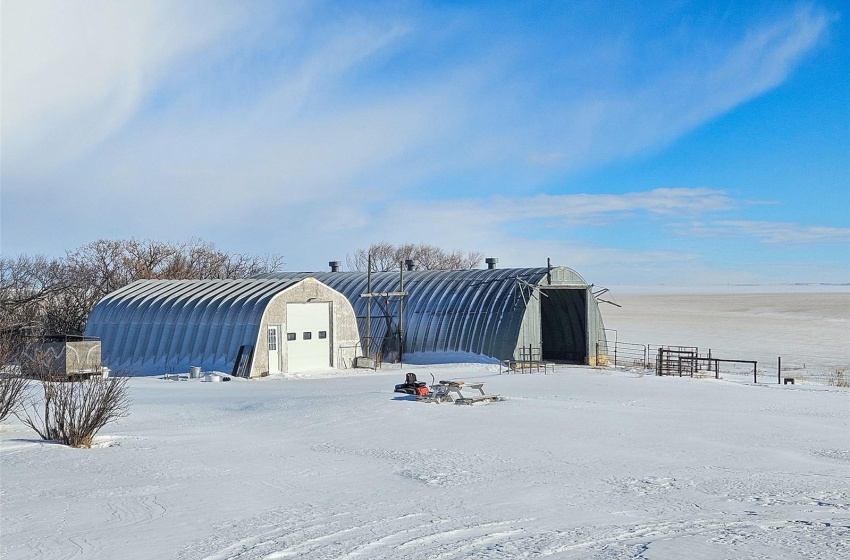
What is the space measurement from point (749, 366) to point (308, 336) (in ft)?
62.6

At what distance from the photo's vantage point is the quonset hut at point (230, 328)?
28891mm

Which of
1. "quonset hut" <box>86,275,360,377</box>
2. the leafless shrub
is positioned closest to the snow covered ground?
the leafless shrub

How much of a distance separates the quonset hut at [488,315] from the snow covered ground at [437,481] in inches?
466

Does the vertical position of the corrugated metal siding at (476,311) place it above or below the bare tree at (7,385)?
above

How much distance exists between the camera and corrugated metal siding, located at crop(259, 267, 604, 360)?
3288cm

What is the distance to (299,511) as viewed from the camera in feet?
32.4

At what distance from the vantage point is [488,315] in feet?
109

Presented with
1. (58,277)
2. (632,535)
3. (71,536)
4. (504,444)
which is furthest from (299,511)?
(58,277)

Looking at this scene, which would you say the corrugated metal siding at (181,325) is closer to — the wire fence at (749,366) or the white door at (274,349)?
the white door at (274,349)

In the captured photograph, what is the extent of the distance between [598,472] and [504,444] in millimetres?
2568

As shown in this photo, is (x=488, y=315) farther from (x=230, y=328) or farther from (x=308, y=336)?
(x=230, y=328)

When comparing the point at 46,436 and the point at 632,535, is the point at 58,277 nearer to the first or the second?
the point at 46,436

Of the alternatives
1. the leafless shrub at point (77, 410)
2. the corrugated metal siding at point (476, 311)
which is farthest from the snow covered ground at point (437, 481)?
the corrugated metal siding at point (476, 311)

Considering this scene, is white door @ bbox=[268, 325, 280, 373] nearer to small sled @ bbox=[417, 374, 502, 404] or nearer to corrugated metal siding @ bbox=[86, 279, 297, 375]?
corrugated metal siding @ bbox=[86, 279, 297, 375]
